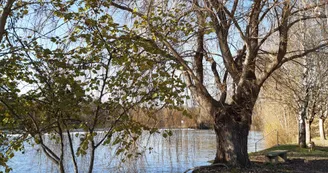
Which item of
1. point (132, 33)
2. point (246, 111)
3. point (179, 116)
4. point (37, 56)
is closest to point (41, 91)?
point (37, 56)

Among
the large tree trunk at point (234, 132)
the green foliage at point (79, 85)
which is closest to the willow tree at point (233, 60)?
the large tree trunk at point (234, 132)

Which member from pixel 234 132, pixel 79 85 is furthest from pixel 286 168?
pixel 79 85

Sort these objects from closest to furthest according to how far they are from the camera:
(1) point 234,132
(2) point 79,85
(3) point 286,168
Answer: (2) point 79,85, (1) point 234,132, (3) point 286,168

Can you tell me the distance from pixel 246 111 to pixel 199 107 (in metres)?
1.16

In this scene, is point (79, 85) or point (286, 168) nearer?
point (79, 85)

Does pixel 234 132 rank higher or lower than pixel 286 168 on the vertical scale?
higher

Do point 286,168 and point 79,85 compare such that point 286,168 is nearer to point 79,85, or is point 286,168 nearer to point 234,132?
point 234,132

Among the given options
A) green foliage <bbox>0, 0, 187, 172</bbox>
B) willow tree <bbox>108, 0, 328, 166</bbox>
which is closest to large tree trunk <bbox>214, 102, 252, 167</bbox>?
willow tree <bbox>108, 0, 328, 166</bbox>

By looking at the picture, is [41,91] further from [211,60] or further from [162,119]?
[211,60]

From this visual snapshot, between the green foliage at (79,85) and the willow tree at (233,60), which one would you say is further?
the willow tree at (233,60)

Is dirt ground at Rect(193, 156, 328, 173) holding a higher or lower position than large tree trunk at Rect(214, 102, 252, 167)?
lower

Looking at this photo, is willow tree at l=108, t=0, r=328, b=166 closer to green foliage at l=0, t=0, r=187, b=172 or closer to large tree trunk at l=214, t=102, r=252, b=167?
large tree trunk at l=214, t=102, r=252, b=167

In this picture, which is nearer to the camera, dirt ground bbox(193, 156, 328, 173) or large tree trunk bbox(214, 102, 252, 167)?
dirt ground bbox(193, 156, 328, 173)

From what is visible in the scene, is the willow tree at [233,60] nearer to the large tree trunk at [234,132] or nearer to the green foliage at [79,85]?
the large tree trunk at [234,132]
